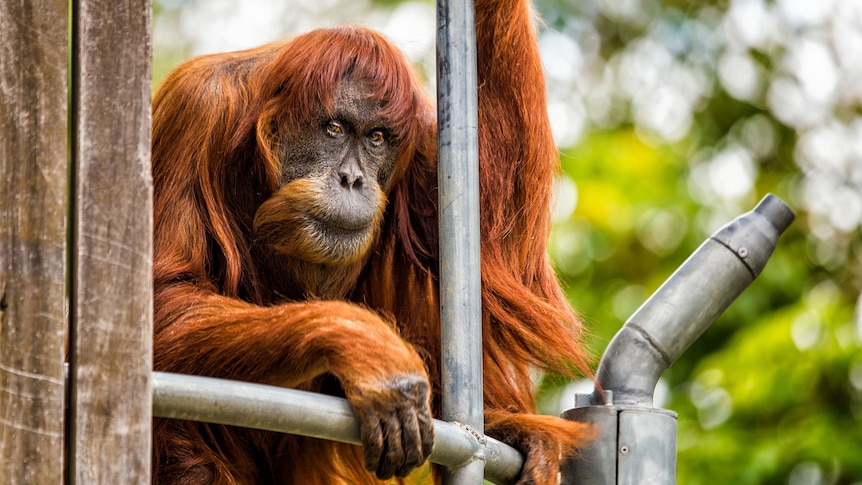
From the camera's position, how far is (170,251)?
2.99 metres

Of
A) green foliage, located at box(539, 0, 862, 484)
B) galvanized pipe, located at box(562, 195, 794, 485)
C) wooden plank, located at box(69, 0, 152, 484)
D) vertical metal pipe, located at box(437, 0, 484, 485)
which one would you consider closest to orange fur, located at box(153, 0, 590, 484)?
galvanized pipe, located at box(562, 195, 794, 485)

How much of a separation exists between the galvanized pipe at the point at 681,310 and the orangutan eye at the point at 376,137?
0.86m

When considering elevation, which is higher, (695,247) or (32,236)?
(695,247)

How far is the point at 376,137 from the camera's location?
328 cm

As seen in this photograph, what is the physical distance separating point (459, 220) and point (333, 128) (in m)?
0.89

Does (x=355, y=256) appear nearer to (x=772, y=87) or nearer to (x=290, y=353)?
(x=290, y=353)

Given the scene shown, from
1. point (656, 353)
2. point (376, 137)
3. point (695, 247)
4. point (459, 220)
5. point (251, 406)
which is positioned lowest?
point (251, 406)

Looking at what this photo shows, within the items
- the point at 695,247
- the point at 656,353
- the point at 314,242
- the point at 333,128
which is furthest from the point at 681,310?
the point at 695,247

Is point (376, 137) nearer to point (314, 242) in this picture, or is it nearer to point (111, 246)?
point (314, 242)

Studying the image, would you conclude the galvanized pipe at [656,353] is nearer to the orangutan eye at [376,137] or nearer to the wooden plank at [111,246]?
the orangutan eye at [376,137]

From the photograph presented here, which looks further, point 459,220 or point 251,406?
point 459,220

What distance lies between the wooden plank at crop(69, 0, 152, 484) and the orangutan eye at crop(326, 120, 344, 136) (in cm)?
141

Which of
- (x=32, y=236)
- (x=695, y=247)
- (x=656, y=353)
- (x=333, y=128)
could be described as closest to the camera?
(x=32, y=236)

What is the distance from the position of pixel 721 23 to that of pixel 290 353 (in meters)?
5.61
